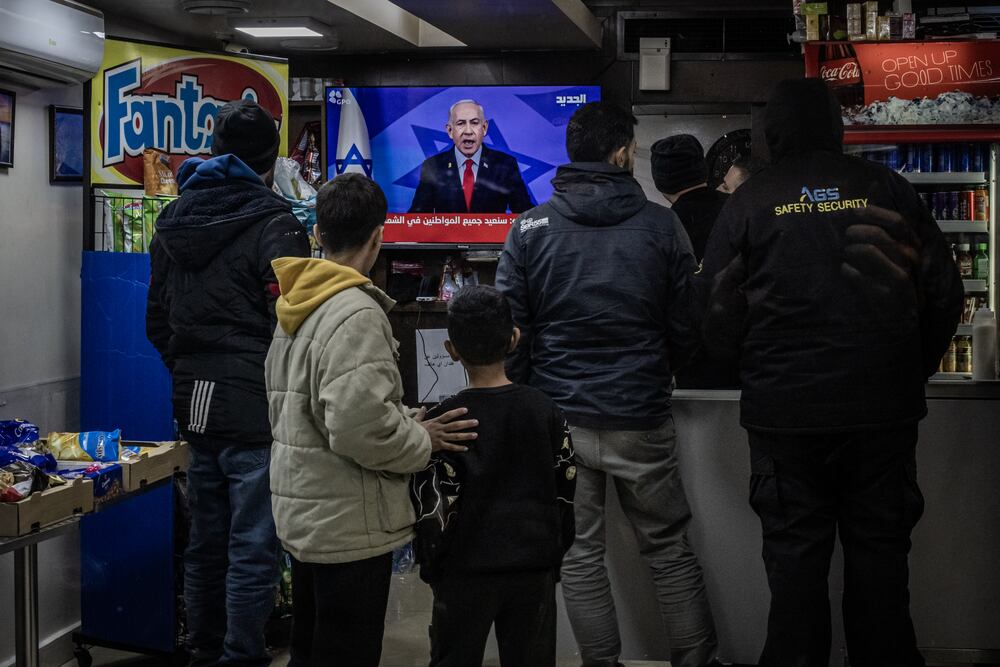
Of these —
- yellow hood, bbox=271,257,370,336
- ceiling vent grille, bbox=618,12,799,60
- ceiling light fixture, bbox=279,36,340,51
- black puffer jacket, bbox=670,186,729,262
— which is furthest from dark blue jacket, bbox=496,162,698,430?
ceiling vent grille, bbox=618,12,799,60

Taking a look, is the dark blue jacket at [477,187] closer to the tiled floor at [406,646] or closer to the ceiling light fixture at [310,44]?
the ceiling light fixture at [310,44]

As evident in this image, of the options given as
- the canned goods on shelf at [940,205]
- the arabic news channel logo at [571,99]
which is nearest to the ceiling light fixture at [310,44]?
the arabic news channel logo at [571,99]

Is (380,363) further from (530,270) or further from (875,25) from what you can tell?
(875,25)

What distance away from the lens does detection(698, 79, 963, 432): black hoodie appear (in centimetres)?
258

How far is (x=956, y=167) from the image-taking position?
4.49m

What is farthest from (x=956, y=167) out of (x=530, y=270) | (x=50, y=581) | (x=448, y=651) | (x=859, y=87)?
(x=50, y=581)

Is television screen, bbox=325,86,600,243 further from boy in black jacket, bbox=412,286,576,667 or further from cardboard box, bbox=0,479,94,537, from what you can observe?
boy in black jacket, bbox=412,286,576,667

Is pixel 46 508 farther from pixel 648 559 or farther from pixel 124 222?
pixel 648 559

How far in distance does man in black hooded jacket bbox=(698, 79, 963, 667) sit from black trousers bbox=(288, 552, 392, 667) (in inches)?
40.0

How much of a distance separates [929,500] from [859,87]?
2.03m

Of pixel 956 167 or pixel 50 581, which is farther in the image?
pixel 956 167

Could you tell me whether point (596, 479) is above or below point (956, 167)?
below

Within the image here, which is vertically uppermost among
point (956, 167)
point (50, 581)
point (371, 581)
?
point (956, 167)

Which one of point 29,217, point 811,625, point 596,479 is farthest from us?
point 29,217
